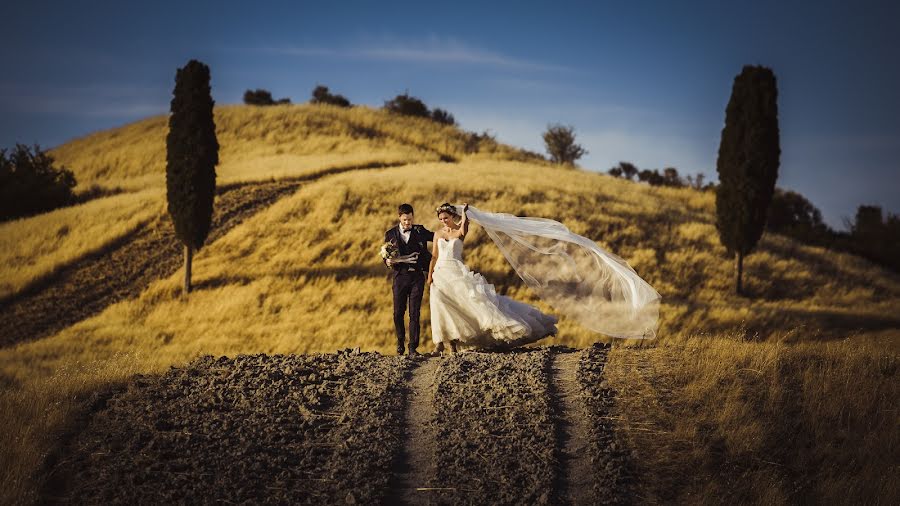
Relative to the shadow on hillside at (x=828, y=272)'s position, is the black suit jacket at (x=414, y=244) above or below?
above

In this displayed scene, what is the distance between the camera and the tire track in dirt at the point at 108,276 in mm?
24609

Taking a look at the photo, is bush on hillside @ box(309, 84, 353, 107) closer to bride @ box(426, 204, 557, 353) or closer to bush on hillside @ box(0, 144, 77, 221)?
bush on hillside @ box(0, 144, 77, 221)

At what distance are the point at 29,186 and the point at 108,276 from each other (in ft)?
58.0

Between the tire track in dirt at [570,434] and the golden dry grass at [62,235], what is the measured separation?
79.2ft

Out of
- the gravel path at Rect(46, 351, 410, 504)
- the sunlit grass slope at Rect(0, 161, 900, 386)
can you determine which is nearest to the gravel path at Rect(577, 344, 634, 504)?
the gravel path at Rect(46, 351, 410, 504)

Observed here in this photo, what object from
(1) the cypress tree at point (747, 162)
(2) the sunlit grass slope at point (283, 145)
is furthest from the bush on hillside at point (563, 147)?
(1) the cypress tree at point (747, 162)

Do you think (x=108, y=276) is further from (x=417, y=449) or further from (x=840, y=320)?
(x=840, y=320)

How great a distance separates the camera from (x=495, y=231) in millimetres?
13445

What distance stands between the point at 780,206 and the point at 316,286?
1604 inches

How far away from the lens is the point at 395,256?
12.6 metres

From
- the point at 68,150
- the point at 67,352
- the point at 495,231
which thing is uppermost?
the point at 68,150

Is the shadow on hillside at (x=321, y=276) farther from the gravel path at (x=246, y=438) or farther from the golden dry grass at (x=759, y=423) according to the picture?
the golden dry grass at (x=759, y=423)

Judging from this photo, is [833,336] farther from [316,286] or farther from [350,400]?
[350,400]

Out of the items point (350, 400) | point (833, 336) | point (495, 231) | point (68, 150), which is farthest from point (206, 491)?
point (68, 150)
